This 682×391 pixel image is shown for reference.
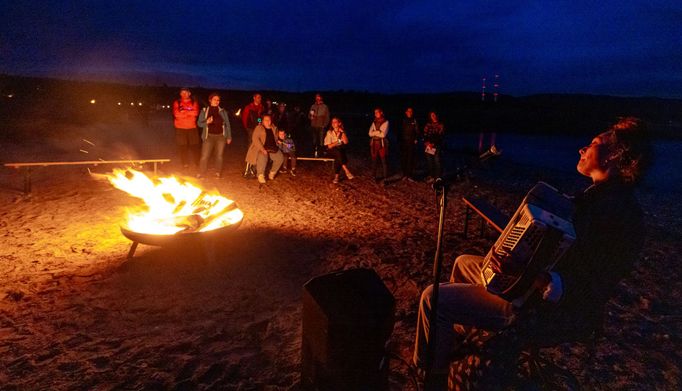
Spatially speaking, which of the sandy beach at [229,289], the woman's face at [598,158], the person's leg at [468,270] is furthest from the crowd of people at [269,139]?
the woman's face at [598,158]

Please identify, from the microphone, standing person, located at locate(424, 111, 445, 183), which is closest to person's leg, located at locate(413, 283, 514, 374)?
the microphone

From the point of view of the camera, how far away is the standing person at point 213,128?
9.90m

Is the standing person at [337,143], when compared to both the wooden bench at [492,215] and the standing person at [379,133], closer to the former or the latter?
the standing person at [379,133]

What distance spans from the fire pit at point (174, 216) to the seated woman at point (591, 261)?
3.25 meters

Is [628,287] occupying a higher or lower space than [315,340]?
lower

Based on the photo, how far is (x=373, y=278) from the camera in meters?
2.75

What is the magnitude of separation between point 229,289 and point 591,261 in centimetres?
371

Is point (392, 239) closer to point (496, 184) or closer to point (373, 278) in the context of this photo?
point (373, 278)

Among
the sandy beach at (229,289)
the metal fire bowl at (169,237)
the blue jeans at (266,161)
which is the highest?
the blue jeans at (266,161)

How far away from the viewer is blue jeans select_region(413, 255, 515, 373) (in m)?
2.80

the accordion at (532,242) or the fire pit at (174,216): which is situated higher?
the accordion at (532,242)

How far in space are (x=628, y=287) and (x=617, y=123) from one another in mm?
3237

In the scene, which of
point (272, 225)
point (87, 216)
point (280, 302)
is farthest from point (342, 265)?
point (87, 216)

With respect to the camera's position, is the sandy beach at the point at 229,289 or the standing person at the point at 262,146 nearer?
the sandy beach at the point at 229,289
